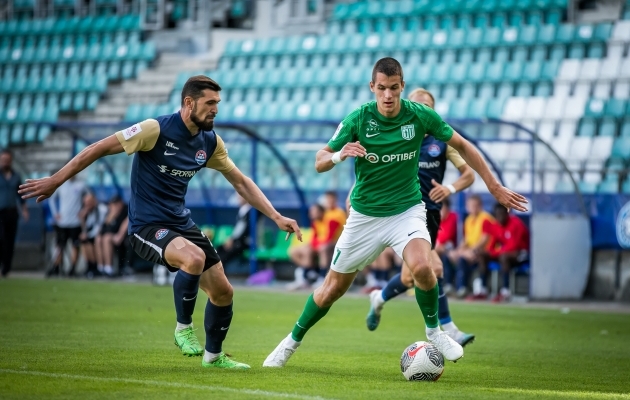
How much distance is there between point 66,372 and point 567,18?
17459 millimetres

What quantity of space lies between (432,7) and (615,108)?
6043 mm

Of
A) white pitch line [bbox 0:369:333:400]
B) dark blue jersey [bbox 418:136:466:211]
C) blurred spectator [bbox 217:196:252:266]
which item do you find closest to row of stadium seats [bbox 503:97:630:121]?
blurred spectator [bbox 217:196:252:266]

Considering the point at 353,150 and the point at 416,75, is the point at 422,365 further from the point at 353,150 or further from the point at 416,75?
the point at 416,75

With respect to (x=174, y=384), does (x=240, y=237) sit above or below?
below

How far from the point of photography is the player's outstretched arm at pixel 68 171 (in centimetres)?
745

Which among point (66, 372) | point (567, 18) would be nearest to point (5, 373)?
point (66, 372)

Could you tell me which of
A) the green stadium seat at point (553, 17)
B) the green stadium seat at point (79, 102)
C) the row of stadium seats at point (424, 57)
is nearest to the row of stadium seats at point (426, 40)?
the row of stadium seats at point (424, 57)

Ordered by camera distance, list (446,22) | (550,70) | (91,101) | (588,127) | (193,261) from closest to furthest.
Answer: (193,261), (588,127), (550,70), (446,22), (91,101)

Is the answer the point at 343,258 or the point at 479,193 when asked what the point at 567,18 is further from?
the point at 343,258

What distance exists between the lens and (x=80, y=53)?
29.6m

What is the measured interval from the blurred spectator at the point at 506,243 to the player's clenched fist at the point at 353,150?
1005cm

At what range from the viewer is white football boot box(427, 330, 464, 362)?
26.2 feet

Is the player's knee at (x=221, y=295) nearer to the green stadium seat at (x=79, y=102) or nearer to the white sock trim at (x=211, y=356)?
the white sock trim at (x=211, y=356)

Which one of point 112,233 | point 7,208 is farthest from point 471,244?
point 7,208
